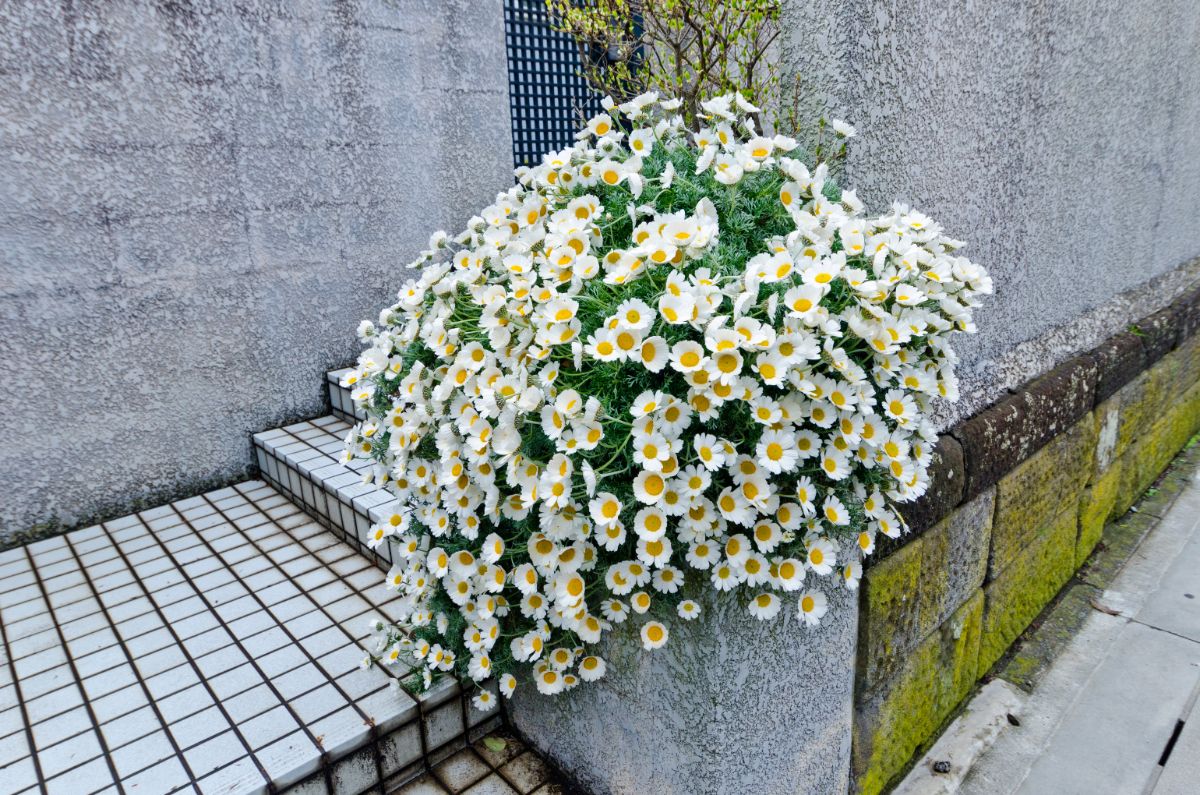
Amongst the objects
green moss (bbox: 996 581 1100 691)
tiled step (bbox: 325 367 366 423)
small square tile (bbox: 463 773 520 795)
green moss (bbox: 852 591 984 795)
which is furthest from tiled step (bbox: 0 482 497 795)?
green moss (bbox: 996 581 1100 691)

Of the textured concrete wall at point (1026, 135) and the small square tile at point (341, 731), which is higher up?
the textured concrete wall at point (1026, 135)

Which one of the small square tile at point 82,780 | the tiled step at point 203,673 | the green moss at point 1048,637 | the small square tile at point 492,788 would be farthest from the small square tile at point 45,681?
the green moss at point 1048,637

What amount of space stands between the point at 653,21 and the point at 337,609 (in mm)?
2115

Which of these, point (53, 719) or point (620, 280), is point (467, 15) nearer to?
point (620, 280)

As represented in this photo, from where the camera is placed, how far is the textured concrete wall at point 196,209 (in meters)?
2.85

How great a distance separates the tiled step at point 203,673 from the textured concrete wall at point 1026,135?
1882 millimetres

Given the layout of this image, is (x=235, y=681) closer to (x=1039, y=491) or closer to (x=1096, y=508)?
(x=1039, y=491)

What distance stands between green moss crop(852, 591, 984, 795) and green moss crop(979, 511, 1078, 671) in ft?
0.39

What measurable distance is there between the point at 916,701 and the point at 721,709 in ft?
3.53

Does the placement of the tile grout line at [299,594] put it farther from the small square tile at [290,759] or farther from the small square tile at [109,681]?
the small square tile at [109,681]

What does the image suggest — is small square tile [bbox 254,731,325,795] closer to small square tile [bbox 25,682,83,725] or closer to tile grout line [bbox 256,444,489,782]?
tile grout line [bbox 256,444,489,782]

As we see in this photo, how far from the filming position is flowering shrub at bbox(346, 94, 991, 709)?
1.32 m

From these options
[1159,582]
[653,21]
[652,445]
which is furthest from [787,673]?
[1159,582]

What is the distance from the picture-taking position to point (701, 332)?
1.35m
